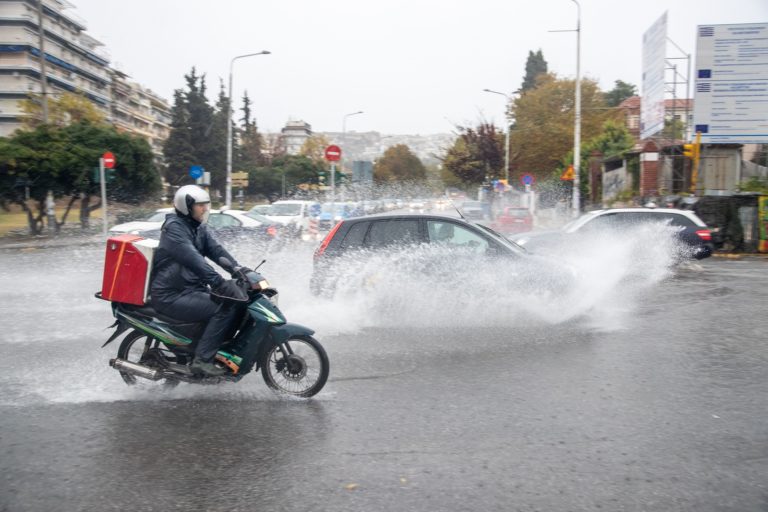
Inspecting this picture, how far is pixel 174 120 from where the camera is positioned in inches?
2721

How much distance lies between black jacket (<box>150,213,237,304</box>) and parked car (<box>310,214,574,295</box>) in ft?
12.0

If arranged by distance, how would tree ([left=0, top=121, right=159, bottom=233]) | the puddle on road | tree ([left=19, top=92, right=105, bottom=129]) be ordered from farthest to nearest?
tree ([left=19, top=92, right=105, bottom=129]) → tree ([left=0, top=121, right=159, bottom=233]) → the puddle on road

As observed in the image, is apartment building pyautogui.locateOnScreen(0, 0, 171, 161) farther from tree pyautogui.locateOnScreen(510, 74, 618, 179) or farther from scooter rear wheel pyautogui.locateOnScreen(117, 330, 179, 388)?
scooter rear wheel pyautogui.locateOnScreen(117, 330, 179, 388)

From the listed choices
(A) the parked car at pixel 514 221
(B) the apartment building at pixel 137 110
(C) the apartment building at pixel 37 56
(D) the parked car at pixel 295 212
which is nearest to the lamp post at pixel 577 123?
(A) the parked car at pixel 514 221

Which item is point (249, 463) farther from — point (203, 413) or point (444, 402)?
point (444, 402)

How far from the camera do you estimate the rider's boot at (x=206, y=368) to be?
17.8ft

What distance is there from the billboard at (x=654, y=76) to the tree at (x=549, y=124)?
25.6m

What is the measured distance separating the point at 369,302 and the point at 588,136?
Answer: 57676 mm

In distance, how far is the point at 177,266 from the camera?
5477mm

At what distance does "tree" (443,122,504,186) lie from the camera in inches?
1934

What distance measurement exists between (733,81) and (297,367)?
25.5 metres

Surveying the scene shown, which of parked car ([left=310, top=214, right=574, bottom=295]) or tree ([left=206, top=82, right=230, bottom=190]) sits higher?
tree ([left=206, top=82, right=230, bottom=190])

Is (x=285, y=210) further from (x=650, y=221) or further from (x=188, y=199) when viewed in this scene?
(x=188, y=199)

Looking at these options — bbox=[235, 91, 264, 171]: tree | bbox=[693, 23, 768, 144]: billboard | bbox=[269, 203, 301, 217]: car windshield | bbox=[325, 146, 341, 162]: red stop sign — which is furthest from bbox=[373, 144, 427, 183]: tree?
bbox=[325, 146, 341, 162]: red stop sign
